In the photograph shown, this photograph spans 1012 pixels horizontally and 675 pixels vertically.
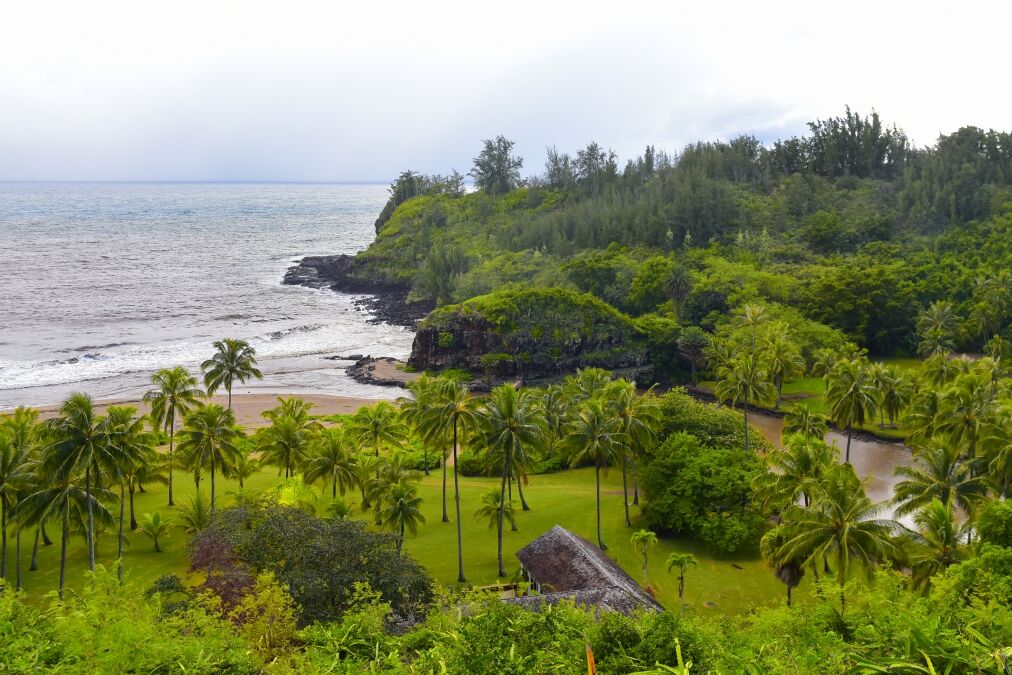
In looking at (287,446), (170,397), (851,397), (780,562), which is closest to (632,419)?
(780,562)

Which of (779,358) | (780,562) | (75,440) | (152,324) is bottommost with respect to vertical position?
(780,562)

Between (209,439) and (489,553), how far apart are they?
58.8ft

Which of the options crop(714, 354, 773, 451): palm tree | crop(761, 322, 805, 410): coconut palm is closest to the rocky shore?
crop(761, 322, 805, 410): coconut palm

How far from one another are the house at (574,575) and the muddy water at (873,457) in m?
25.3

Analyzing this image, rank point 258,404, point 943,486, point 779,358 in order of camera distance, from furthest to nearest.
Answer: point 258,404 → point 779,358 → point 943,486

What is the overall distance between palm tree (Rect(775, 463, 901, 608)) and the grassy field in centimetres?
469

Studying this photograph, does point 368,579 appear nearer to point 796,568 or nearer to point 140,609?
point 140,609

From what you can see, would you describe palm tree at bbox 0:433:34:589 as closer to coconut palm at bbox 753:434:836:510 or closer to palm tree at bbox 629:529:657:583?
palm tree at bbox 629:529:657:583

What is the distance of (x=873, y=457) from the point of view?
5834 centimetres

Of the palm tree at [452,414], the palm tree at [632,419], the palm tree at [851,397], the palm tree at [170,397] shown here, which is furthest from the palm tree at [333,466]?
the palm tree at [851,397]

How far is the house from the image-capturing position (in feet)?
96.3

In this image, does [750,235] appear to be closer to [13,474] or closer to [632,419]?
[632,419]

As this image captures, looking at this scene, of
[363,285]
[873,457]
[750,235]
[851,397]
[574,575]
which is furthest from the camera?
Answer: [363,285]

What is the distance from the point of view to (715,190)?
412 ft
